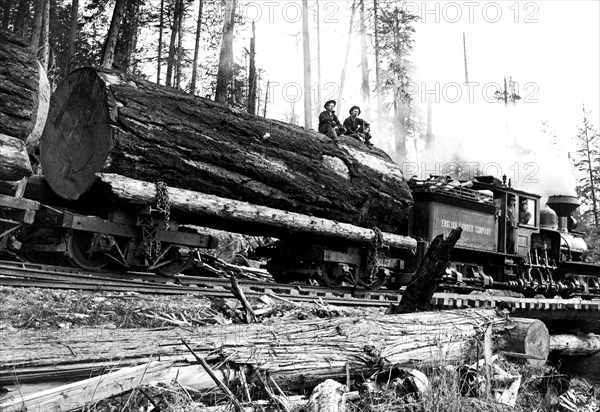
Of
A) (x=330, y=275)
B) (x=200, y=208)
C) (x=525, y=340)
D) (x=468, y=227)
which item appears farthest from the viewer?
(x=468, y=227)

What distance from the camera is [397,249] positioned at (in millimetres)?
12477

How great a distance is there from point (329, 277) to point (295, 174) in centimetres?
A: 231

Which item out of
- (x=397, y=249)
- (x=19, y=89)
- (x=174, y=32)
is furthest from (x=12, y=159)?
(x=174, y=32)

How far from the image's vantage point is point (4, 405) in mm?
2674

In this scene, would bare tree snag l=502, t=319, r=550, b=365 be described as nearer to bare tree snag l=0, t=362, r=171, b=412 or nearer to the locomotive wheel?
bare tree snag l=0, t=362, r=171, b=412

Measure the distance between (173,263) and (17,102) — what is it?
319cm

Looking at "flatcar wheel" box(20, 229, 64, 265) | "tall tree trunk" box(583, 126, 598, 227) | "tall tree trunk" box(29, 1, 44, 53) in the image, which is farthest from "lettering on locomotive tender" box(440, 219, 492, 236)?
"tall tree trunk" box(583, 126, 598, 227)

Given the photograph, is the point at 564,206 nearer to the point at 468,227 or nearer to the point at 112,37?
the point at 468,227

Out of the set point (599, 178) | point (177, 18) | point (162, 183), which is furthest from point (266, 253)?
point (599, 178)

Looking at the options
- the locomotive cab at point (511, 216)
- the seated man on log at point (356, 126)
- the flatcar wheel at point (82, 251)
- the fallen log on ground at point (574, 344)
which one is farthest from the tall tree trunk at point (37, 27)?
the fallen log on ground at point (574, 344)

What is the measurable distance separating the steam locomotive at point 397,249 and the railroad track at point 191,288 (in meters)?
→ 0.36

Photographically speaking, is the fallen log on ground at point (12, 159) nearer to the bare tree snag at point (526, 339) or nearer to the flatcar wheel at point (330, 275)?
the flatcar wheel at point (330, 275)

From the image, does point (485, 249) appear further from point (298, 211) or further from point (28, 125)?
point (28, 125)

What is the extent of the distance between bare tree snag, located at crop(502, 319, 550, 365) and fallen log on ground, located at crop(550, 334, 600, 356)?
7.90ft
